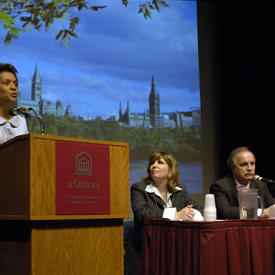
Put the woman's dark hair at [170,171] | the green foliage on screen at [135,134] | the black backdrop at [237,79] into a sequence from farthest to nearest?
the black backdrop at [237,79], the green foliage on screen at [135,134], the woman's dark hair at [170,171]

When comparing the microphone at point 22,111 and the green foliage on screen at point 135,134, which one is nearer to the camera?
the microphone at point 22,111

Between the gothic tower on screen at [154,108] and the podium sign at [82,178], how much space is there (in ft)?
7.91

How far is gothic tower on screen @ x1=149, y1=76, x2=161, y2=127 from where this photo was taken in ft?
15.0

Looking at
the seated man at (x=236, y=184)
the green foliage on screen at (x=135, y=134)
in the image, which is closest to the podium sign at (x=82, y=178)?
the green foliage on screen at (x=135, y=134)

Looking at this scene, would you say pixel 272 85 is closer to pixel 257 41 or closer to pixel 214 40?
pixel 257 41

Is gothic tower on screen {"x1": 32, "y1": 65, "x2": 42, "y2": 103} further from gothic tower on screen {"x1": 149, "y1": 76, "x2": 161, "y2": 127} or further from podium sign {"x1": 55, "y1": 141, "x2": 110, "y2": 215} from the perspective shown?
podium sign {"x1": 55, "y1": 141, "x2": 110, "y2": 215}

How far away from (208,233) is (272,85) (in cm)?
299

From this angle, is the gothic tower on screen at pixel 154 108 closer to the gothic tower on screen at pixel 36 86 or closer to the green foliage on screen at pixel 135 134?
the green foliage on screen at pixel 135 134

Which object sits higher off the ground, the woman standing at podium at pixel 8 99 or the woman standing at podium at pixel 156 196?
the woman standing at podium at pixel 8 99

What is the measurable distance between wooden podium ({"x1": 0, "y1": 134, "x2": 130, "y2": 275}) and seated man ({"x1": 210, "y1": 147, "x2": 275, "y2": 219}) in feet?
6.29

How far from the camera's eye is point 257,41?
16.6 ft

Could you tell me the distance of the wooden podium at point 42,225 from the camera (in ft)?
6.29

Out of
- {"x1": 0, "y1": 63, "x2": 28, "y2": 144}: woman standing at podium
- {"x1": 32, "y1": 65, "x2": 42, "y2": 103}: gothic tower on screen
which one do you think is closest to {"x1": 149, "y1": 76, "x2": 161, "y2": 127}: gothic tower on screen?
{"x1": 32, "y1": 65, "x2": 42, "y2": 103}: gothic tower on screen

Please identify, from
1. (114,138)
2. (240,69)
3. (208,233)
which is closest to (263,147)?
(240,69)
